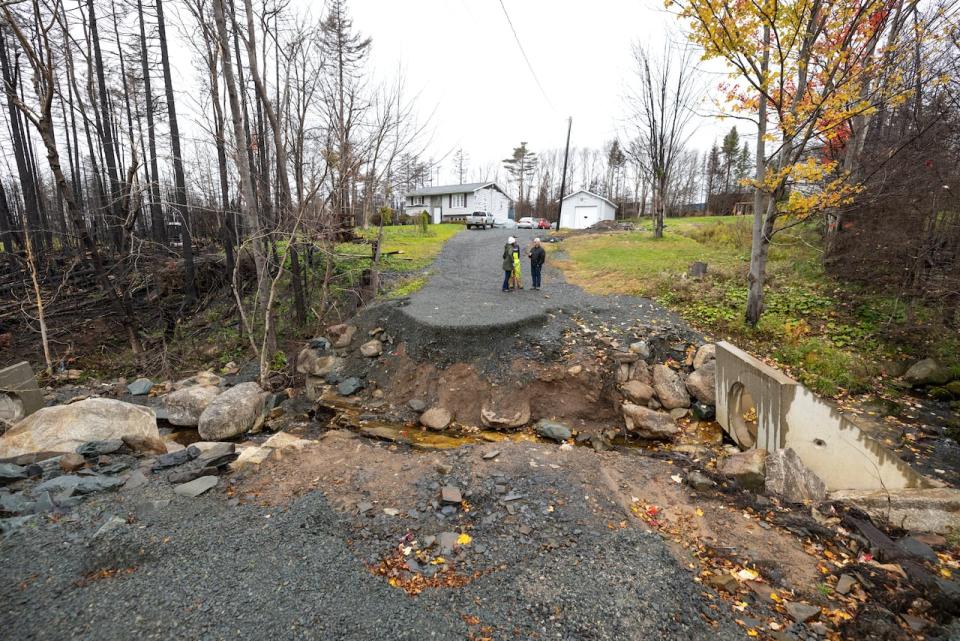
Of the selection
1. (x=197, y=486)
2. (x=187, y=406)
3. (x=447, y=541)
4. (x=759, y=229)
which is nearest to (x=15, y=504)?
(x=197, y=486)

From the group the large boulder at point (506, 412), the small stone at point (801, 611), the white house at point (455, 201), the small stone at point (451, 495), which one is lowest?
the large boulder at point (506, 412)

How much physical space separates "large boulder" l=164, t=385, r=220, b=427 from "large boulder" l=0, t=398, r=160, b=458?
4.40 ft

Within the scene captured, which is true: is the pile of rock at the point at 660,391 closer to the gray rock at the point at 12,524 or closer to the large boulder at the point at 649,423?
the large boulder at the point at 649,423

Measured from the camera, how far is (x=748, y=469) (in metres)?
4.70

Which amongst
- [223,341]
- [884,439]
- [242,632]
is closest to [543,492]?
[242,632]

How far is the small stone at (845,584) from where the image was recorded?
10.1 ft

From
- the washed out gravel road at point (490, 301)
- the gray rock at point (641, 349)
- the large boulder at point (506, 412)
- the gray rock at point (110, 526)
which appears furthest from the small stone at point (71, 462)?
the gray rock at point (641, 349)

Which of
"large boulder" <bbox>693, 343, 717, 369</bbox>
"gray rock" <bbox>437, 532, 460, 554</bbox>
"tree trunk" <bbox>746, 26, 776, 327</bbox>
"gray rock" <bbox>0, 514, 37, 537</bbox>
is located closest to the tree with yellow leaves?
"tree trunk" <bbox>746, 26, 776, 327</bbox>

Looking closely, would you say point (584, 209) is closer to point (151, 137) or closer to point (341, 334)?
point (151, 137)

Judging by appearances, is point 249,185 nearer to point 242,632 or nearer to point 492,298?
point 492,298

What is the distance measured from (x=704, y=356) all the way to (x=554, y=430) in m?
3.36

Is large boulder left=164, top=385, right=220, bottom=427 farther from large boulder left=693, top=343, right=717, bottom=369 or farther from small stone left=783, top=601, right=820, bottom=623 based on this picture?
large boulder left=693, top=343, right=717, bottom=369

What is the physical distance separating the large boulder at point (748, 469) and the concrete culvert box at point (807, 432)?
669mm

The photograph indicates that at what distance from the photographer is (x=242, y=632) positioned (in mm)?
2525
